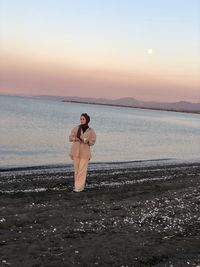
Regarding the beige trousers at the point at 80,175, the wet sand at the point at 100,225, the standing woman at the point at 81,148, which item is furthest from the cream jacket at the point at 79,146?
the wet sand at the point at 100,225

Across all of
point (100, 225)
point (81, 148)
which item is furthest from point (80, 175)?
point (100, 225)

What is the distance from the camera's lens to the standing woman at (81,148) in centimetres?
1298

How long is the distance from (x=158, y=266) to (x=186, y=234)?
216 centimetres

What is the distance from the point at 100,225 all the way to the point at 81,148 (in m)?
4.45

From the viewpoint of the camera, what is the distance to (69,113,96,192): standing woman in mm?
12977

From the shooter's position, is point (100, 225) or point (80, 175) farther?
point (80, 175)

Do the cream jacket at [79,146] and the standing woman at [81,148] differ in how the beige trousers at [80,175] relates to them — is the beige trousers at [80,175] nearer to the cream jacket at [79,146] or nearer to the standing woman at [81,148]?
the standing woman at [81,148]

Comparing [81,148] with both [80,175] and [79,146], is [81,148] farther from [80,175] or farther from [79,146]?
[80,175]

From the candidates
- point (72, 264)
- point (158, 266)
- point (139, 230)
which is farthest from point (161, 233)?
point (72, 264)

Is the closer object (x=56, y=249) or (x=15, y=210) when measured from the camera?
(x=56, y=249)

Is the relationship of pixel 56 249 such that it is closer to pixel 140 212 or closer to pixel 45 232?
pixel 45 232

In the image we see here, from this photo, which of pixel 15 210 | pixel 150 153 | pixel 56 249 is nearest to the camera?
pixel 56 249

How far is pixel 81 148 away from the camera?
1327 centimetres

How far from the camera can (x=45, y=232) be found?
8312 millimetres
